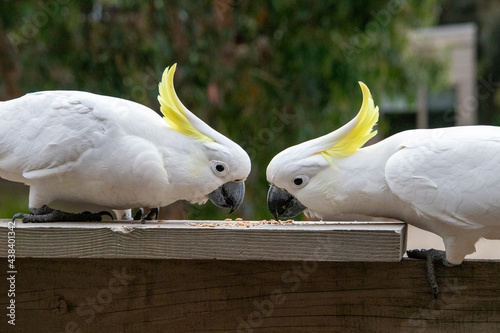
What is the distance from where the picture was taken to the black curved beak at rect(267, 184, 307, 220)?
1979 mm

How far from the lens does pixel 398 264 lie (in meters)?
1.66

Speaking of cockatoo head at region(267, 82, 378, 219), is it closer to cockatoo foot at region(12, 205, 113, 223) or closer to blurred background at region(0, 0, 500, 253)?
cockatoo foot at region(12, 205, 113, 223)

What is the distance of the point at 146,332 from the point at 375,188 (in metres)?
0.76

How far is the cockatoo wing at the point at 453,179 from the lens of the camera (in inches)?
65.1

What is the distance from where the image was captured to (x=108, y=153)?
184 centimetres

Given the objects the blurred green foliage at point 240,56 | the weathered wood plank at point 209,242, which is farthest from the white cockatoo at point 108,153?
the blurred green foliage at point 240,56

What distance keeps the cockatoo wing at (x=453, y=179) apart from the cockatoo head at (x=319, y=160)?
195 millimetres

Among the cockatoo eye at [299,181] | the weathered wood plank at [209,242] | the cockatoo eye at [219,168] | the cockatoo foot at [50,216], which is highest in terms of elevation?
the cockatoo eye at [219,168]

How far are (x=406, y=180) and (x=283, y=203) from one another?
0.44 metres

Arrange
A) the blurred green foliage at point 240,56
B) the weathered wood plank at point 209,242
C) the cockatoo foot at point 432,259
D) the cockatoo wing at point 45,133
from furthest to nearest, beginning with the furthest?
the blurred green foliage at point 240,56 < the cockatoo wing at point 45,133 < the cockatoo foot at point 432,259 < the weathered wood plank at point 209,242

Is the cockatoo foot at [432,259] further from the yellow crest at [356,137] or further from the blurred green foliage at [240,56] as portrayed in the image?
the blurred green foliage at [240,56]

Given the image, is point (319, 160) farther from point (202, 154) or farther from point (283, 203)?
point (202, 154)

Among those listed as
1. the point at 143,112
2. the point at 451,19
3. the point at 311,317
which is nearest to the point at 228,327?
the point at 311,317

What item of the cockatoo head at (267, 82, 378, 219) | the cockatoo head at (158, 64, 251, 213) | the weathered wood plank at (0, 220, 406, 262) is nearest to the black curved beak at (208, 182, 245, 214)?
the cockatoo head at (158, 64, 251, 213)
